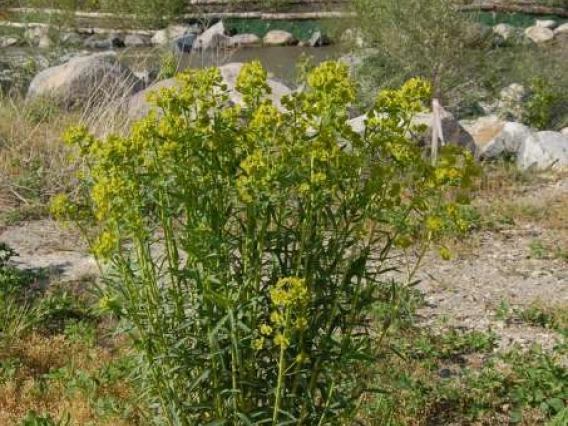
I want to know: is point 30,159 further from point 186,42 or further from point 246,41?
point 246,41

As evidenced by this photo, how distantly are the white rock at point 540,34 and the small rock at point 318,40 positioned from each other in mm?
4623

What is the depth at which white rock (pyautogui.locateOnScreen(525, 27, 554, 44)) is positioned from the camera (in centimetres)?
1931

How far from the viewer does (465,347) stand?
4312 millimetres

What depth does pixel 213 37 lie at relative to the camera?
20.2 metres

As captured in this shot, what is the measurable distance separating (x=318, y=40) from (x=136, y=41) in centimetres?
461

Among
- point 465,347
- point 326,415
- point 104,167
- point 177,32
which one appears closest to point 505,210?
point 465,347

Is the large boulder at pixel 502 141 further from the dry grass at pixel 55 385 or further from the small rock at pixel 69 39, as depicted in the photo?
the small rock at pixel 69 39

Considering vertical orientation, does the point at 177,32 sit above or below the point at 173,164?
below

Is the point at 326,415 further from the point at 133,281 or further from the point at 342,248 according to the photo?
the point at 133,281

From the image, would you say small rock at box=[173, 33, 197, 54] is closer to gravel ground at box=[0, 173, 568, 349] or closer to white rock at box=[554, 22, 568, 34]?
white rock at box=[554, 22, 568, 34]

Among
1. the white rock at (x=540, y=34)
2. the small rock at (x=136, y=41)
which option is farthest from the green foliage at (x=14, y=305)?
the small rock at (x=136, y=41)

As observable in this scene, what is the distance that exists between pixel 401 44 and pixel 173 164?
31.8ft

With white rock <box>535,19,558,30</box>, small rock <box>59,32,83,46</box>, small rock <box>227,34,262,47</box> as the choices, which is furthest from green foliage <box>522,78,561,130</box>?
small rock <box>227,34,262,47</box>

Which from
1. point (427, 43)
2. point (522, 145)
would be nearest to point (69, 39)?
point (427, 43)
